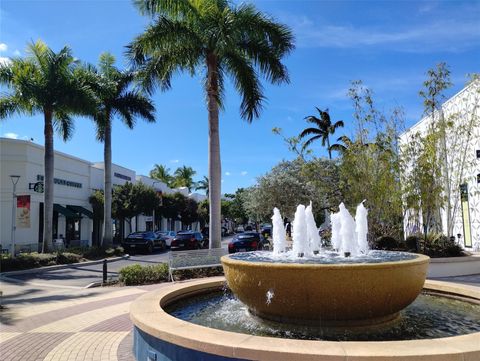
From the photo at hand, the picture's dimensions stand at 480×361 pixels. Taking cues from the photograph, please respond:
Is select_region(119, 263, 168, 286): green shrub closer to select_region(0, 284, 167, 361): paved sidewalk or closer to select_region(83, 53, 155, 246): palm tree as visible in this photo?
select_region(0, 284, 167, 361): paved sidewalk

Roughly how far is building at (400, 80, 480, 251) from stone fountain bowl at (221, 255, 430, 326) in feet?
40.5

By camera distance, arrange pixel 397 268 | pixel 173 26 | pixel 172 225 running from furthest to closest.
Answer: pixel 172 225
pixel 173 26
pixel 397 268

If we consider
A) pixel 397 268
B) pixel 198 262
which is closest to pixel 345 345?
pixel 397 268

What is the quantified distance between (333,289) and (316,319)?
0.53 meters

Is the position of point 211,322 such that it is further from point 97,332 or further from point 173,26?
point 173,26

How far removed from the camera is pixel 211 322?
21.4 ft

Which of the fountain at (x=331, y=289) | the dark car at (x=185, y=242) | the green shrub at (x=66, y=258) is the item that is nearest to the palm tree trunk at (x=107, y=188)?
the dark car at (x=185, y=242)

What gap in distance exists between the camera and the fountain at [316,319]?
4.01m

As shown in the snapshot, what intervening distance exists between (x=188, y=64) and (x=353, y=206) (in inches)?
349

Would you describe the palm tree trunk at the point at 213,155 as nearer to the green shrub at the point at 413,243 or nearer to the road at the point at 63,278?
the road at the point at 63,278

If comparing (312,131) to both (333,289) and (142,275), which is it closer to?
(142,275)

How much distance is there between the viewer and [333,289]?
5270 mm

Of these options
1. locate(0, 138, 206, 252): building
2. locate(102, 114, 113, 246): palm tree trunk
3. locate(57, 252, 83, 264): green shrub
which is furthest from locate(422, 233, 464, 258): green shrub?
locate(102, 114, 113, 246): palm tree trunk

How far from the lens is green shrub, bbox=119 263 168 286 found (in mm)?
14172
